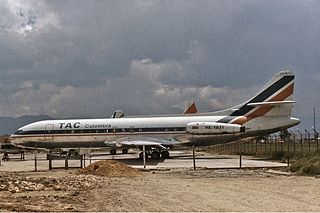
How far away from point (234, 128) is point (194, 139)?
3791 mm

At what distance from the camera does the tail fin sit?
4366 centimetres

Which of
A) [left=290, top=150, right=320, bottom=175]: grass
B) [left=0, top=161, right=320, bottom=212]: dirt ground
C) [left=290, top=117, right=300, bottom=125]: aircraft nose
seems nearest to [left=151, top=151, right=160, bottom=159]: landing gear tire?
[left=290, top=117, right=300, bottom=125]: aircraft nose

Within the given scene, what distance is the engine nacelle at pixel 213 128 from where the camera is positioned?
4391 centimetres

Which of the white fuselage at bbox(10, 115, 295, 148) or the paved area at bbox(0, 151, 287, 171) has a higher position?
the white fuselage at bbox(10, 115, 295, 148)

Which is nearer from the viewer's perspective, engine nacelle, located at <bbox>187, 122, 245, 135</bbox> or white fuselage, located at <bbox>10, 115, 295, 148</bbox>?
engine nacelle, located at <bbox>187, 122, 245, 135</bbox>

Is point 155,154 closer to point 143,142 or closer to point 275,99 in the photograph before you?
point 143,142

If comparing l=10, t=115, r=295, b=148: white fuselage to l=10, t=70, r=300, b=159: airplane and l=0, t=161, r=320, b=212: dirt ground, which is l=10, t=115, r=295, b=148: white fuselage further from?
l=0, t=161, r=320, b=212: dirt ground

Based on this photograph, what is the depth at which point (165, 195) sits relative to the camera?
16188 millimetres

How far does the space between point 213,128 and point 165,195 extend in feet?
92.8

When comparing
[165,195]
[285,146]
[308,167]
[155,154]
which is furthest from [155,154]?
[165,195]

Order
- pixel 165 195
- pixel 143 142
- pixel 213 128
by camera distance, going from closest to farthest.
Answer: pixel 165 195
pixel 213 128
pixel 143 142

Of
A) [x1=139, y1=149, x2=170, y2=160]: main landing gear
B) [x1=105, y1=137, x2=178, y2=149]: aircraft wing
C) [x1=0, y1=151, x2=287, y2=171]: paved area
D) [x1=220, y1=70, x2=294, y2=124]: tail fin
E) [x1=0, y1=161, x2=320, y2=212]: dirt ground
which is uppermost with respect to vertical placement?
[x1=220, y1=70, x2=294, y2=124]: tail fin

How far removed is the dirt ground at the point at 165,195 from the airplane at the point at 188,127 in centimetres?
2230

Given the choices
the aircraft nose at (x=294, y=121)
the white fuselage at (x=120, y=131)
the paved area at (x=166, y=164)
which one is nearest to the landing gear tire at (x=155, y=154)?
the paved area at (x=166, y=164)
